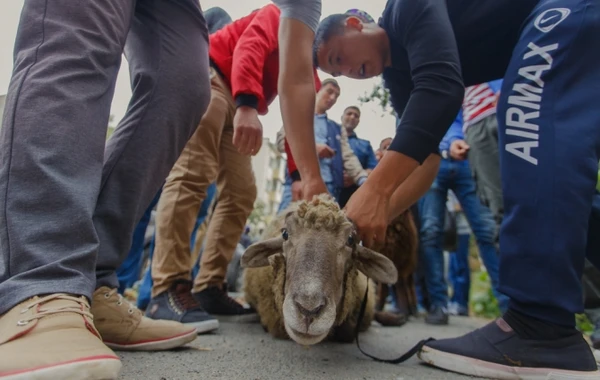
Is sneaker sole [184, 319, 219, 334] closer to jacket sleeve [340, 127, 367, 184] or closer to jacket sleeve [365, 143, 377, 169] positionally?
jacket sleeve [340, 127, 367, 184]

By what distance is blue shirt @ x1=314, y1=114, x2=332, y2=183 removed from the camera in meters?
4.36

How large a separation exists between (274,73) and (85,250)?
7.52 ft

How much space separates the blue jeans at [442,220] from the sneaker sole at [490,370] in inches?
91.0

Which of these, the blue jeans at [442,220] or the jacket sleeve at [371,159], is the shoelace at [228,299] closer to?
the blue jeans at [442,220]

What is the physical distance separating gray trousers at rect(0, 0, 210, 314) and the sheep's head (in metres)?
0.66

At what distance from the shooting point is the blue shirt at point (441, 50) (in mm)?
1839

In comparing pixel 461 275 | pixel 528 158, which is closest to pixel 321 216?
pixel 528 158

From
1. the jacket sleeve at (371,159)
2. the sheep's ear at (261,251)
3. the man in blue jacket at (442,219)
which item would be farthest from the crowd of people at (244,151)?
the jacket sleeve at (371,159)

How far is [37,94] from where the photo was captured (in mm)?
1249

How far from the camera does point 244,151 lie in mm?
2723

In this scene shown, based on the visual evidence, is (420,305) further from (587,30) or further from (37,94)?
(37,94)

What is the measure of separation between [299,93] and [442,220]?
251 centimetres

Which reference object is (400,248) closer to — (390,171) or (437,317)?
(437,317)

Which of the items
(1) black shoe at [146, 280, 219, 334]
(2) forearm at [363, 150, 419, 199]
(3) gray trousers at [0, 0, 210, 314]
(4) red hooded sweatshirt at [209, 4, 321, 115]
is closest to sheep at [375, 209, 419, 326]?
(4) red hooded sweatshirt at [209, 4, 321, 115]
